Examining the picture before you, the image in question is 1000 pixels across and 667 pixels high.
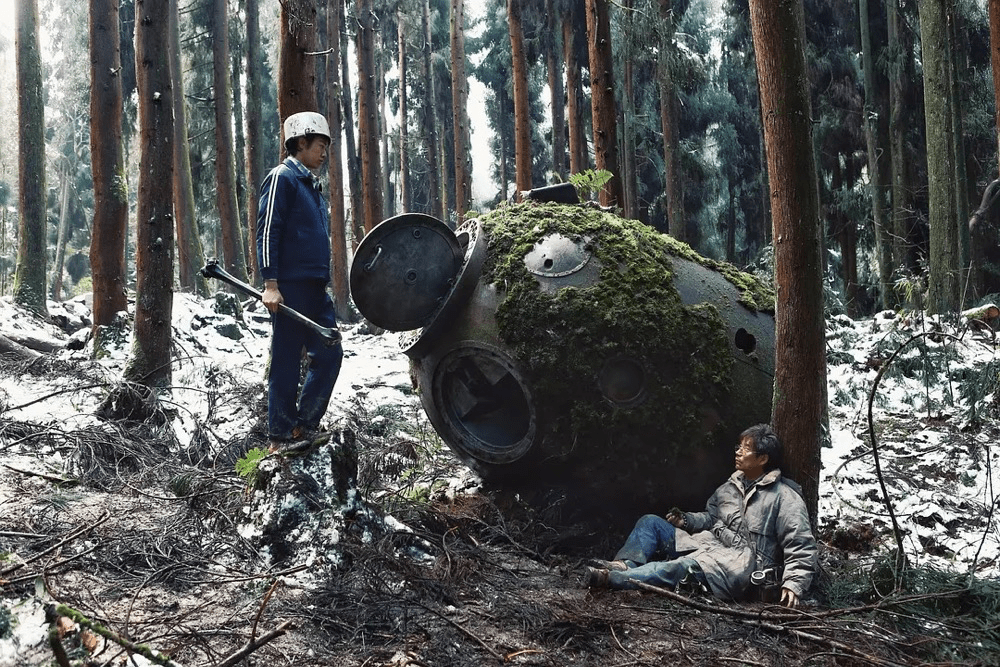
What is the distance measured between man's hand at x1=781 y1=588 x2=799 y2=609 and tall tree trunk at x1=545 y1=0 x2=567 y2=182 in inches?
657

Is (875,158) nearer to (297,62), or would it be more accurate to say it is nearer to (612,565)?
(297,62)

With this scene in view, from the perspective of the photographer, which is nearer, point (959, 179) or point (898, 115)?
point (959, 179)

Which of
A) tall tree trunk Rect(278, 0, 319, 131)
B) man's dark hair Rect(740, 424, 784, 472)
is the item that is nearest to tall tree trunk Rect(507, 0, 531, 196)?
tall tree trunk Rect(278, 0, 319, 131)

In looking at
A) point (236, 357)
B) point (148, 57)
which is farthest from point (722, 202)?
point (148, 57)

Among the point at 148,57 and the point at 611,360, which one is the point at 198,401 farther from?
the point at 611,360

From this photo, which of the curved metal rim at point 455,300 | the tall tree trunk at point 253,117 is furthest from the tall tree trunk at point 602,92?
the tall tree trunk at point 253,117

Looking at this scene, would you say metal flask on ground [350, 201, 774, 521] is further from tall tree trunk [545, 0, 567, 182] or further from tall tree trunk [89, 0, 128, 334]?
tall tree trunk [545, 0, 567, 182]

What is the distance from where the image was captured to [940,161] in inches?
438

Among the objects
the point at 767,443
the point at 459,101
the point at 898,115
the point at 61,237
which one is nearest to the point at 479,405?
the point at 767,443

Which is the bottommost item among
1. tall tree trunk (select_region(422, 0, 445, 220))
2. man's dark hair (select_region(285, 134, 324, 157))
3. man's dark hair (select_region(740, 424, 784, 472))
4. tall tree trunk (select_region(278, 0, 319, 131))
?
man's dark hair (select_region(740, 424, 784, 472))

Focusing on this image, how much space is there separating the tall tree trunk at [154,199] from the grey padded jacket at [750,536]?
Result: 222 inches

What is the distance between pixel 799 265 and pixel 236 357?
916 cm

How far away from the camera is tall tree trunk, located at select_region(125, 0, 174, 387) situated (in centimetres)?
830

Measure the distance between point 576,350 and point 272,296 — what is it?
6.35 feet
